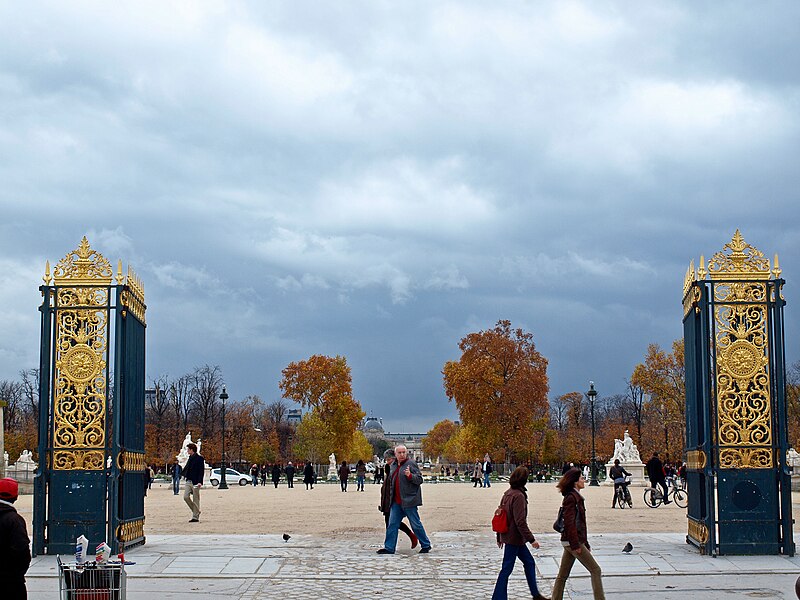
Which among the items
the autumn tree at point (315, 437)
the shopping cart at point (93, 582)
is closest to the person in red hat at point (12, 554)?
the shopping cart at point (93, 582)

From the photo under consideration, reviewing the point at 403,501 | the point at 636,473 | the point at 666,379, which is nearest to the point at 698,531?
the point at 403,501

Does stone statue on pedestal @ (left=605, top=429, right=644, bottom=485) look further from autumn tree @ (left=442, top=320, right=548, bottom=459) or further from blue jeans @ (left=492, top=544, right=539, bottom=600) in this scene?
blue jeans @ (left=492, top=544, right=539, bottom=600)

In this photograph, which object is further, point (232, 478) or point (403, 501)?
point (232, 478)

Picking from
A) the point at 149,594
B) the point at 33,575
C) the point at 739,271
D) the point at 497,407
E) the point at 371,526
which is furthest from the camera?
the point at 497,407

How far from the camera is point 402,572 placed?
13562mm

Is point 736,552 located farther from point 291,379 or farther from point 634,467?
point 291,379

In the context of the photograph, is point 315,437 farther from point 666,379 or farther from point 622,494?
point 622,494

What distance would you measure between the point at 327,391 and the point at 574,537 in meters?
69.0

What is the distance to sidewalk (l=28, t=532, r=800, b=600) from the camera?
11.8m

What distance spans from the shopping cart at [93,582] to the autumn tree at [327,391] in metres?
69.9

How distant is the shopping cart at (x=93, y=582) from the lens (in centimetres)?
833

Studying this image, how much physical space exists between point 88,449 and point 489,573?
19.4ft

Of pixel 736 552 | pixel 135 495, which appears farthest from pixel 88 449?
pixel 736 552

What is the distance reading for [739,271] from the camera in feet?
49.4
